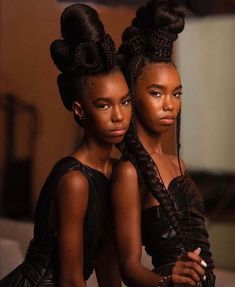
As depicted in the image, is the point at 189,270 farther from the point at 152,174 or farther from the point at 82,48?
the point at 82,48

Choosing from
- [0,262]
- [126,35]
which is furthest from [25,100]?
[126,35]

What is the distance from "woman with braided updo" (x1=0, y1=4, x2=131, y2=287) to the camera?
67 cm

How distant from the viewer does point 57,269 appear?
70cm

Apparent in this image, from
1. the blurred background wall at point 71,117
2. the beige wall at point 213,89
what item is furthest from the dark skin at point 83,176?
the beige wall at point 213,89

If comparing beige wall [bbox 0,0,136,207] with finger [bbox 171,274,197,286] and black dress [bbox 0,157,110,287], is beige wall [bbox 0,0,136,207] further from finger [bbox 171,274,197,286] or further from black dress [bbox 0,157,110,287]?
finger [bbox 171,274,197,286]

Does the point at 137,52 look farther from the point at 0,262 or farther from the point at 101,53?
the point at 0,262

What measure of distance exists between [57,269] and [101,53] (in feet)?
0.80

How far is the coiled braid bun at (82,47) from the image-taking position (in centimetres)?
67

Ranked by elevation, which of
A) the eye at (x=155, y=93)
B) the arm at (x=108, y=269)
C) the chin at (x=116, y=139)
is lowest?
the arm at (x=108, y=269)

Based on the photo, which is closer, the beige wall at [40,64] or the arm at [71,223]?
the arm at [71,223]

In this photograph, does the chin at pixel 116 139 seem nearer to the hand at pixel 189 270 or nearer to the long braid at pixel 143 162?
the long braid at pixel 143 162

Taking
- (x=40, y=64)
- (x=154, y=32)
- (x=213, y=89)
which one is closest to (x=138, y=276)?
(x=154, y=32)

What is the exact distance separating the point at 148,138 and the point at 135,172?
0.19ft

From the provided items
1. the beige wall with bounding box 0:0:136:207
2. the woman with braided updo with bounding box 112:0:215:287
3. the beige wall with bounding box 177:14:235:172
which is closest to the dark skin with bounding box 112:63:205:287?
the woman with braided updo with bounding box 112:0:215:287
